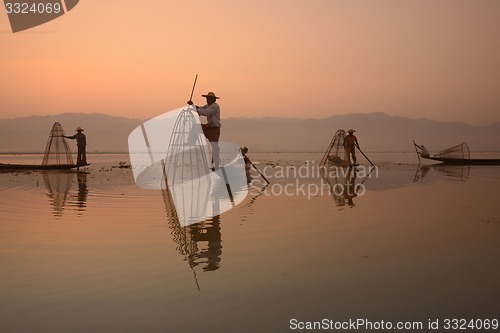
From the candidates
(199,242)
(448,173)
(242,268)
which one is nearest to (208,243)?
(199,242)

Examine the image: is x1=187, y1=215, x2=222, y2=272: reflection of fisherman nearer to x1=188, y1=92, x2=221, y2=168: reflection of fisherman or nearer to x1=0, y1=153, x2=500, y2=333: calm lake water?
x1=0, y1=153, x2=500, y2=333: calm lake water

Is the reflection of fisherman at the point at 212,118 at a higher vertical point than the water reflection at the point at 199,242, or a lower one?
higher

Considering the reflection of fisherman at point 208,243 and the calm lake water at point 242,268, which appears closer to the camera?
the calm lake water at point 242,268

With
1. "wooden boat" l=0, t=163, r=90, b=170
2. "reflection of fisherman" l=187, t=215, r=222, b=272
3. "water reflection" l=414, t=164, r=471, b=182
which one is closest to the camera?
"reflection of fisherman" l=187, t=215, r=222, b=272

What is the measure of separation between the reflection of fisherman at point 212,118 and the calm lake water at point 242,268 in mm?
4203

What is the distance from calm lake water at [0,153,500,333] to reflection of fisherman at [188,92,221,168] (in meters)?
4.20

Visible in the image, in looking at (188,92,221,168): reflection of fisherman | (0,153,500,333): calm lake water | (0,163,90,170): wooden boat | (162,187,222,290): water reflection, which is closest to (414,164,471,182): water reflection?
(188,92,221,168): reflection of fisherman

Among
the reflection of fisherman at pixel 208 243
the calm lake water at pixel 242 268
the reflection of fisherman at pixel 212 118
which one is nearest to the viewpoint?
the calm lake water at pixel 242 268

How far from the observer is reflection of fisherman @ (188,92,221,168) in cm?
1073

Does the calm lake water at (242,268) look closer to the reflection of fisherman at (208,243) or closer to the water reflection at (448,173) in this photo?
the reflection of fisherman at (208,243)

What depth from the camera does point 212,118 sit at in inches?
431

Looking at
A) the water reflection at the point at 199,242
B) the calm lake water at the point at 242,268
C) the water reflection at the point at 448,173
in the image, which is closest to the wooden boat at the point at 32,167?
the calm lake water at the point at 242,268

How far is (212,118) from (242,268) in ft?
24.9

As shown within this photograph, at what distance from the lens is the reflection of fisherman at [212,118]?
10.7 m
